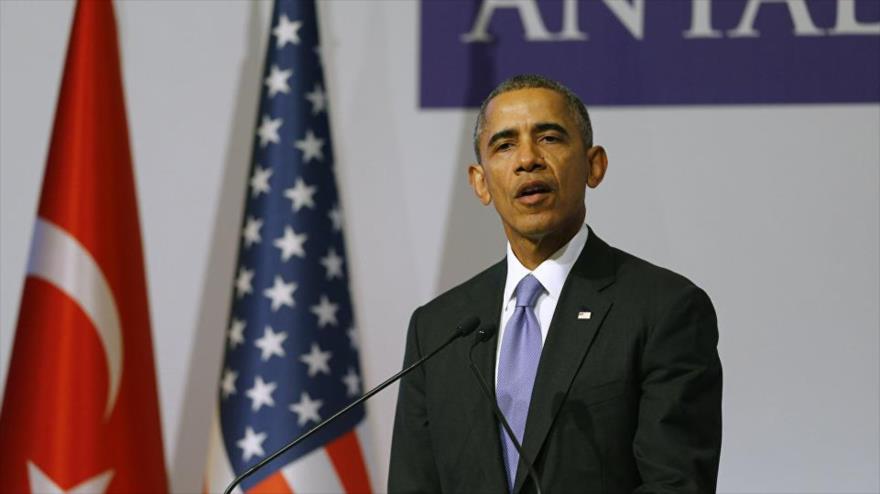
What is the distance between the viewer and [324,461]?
345cm

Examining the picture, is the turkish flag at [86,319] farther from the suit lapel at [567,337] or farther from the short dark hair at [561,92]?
the suit lapel at [567,337]

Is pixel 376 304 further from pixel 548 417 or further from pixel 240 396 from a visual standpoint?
pixel 548 417

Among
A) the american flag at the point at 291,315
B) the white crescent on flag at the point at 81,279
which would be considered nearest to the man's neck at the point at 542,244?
the american flag at the point at 291,315

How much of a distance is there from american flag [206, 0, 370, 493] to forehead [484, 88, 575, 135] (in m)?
1.29

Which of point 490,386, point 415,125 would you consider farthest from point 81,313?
point 490,386

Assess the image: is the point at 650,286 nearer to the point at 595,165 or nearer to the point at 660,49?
the point at 595,165

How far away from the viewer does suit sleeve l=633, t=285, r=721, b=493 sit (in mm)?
1993

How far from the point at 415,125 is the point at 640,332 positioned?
184 centimetres

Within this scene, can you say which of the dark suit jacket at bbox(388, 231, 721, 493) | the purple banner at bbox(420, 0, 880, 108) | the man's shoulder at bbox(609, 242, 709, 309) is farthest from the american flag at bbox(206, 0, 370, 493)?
the man's shoulder at bbox(609, 242, 709, 309)

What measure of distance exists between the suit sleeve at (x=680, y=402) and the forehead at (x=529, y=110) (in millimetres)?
430

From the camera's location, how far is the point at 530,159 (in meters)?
2.26

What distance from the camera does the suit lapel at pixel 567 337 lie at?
2.10 m

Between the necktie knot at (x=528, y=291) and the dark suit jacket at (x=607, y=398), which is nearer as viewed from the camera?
the dark suit jacket at (x=607, y=398)

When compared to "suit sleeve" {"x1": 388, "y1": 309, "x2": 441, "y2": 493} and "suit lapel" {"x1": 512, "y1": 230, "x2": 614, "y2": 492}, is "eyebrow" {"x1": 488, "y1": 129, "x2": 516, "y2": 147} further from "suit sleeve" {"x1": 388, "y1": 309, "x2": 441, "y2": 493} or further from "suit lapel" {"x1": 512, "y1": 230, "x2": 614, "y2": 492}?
"suit sleeve" {"x1": 388, "y1": 309, "x2": 441, "y2": 493}
